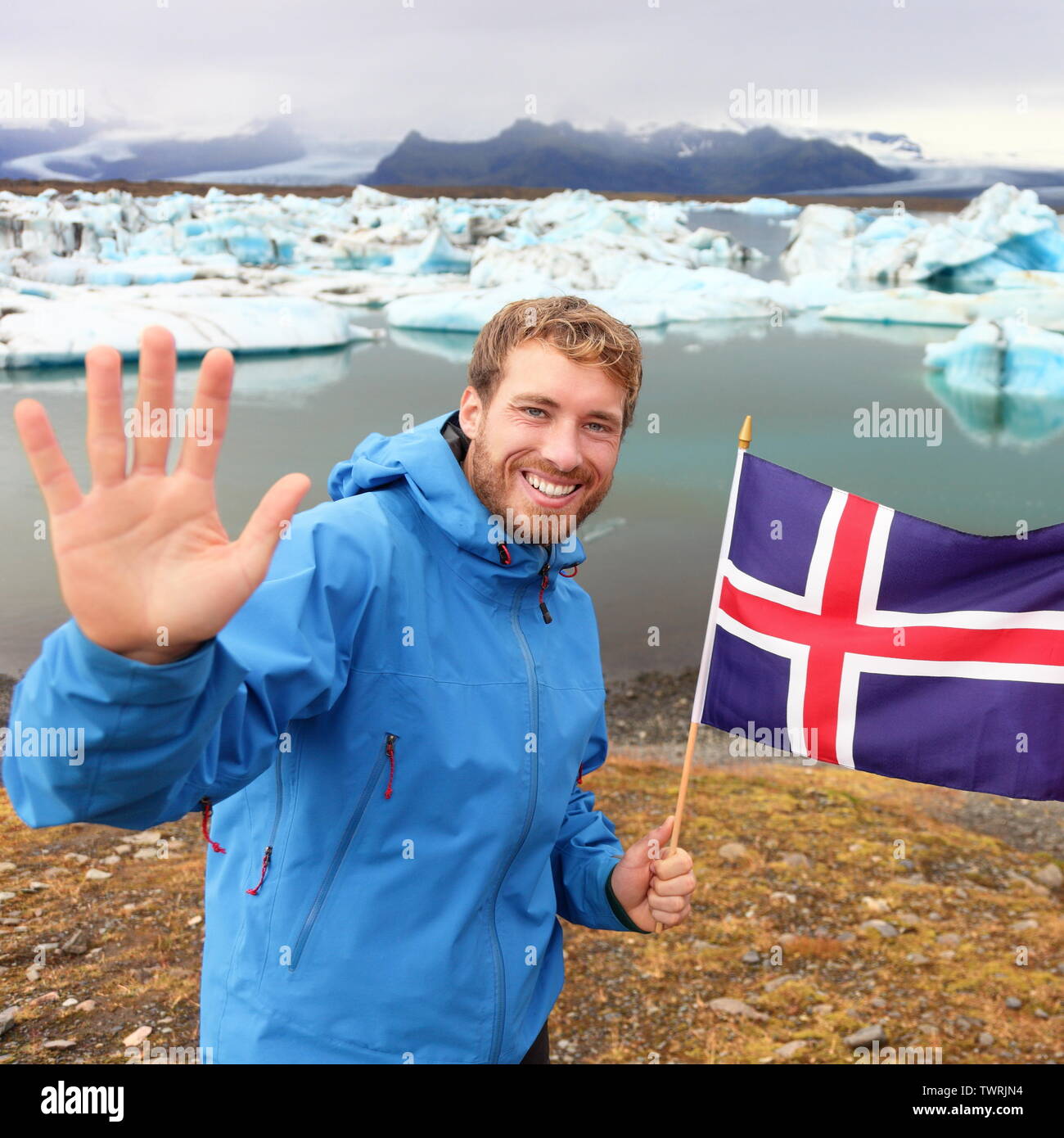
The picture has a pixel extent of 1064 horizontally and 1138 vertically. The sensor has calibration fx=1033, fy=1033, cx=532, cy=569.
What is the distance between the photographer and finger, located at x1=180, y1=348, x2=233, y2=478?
1.36 m

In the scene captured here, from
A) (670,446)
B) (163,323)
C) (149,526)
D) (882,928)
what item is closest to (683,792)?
(149,526)

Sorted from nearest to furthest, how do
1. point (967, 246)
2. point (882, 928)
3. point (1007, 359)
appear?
1. point (882, 928)
2. point (1007, 359)
3. point (967, 246)

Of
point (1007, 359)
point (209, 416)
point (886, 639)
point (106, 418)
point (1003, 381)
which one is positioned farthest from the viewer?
point (1003, 381)

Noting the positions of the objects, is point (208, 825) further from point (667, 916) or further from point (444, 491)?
point (667, 916)

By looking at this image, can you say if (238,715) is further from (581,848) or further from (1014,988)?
(1014,988)

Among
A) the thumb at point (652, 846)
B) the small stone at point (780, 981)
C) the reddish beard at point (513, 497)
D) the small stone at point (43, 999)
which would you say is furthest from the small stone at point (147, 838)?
the reddish beard at point (513, 497)

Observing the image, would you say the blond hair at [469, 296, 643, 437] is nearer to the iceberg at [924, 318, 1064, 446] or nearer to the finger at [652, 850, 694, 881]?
the finger at [652, 850, 694, 881]

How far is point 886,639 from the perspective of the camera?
11.0 feet

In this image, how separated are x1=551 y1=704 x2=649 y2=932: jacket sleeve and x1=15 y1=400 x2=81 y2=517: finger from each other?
4.95ft

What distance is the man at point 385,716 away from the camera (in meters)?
1.38

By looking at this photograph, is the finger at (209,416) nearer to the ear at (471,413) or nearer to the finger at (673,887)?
the ear at (471,413)

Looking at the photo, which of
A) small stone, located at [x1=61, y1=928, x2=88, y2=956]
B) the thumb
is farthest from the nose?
small stone, located at [x1=61, y1=928, x2=88, y2=956]

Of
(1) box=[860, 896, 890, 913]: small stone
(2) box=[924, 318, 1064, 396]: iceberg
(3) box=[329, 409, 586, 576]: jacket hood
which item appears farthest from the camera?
(2) box=[924, 318, 1064, 396]: iceberg

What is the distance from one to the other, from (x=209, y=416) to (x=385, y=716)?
776mm
